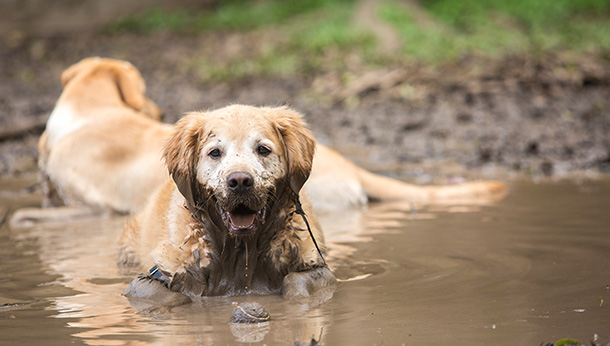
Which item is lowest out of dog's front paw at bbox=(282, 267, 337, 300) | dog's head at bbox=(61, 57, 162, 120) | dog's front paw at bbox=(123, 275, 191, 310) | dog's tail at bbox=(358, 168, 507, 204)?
dog's tail at bbox=(358, 168, 507, 204)

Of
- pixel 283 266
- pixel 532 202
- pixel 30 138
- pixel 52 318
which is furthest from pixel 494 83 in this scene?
pixel 52 318

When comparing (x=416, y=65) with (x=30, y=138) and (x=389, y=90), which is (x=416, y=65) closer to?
(x=389, y=90)

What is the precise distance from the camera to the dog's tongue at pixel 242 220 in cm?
418

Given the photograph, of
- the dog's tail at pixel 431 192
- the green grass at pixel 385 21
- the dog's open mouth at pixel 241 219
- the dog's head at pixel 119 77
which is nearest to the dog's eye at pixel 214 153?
the dog's open mouth at pixel 241 219

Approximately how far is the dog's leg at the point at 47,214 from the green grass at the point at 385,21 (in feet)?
25.1

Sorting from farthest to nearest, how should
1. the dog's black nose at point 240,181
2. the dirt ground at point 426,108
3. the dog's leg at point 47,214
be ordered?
1. the dirt ground at point 426,108
2. the dog's leg at point 47,214
3. the dog's black nose at point 240,181

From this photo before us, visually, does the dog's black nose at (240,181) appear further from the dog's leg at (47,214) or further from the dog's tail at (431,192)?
the dog's leg at (47,214)

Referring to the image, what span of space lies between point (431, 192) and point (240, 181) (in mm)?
3677

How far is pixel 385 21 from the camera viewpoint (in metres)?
17.5

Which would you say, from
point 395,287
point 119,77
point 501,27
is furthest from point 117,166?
point 501,27

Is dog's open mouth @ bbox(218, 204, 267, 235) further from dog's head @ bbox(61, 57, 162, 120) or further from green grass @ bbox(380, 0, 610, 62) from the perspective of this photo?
green grass @ bbox(380, 0, 610, 62)

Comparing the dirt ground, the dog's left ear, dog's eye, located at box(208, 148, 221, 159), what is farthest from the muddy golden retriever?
dog's eye, located at box(208, 148, 221, 159)

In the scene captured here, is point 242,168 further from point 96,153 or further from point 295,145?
point 96,153

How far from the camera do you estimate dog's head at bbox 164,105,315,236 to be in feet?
13.5
